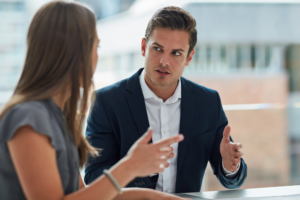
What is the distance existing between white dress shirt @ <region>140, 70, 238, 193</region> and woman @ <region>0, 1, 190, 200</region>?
700 millimetres

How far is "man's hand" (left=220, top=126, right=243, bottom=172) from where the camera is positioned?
4.43 feet

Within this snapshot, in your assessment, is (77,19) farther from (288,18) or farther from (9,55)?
(288,18)

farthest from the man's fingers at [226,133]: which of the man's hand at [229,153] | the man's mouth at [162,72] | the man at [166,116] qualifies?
the man's mouth at [162,72]

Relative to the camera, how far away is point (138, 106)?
Answer: 159cm

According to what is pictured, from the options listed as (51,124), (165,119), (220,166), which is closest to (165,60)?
(165,119)

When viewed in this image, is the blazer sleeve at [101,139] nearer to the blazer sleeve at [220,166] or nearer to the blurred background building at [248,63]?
the blazer sleeve at [220,166]

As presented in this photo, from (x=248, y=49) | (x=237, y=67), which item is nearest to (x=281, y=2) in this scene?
(x=248, y=49)

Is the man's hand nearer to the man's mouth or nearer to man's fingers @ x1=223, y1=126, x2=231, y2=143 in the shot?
man's fingers @ x1=223, y1=126, x2=231, y2=143

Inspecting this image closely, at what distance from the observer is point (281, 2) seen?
27.2 ft

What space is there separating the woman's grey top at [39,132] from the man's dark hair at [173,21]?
0.84 metres

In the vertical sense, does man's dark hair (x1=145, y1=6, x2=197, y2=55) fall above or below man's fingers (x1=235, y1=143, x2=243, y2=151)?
above

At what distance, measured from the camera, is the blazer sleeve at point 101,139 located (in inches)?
59.6

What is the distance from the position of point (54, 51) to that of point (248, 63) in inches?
327

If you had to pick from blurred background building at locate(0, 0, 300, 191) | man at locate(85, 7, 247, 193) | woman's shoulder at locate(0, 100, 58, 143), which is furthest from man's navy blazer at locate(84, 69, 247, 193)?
blurred background building at locate(0, 0, 300, 191)
